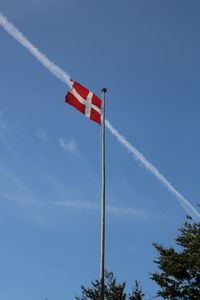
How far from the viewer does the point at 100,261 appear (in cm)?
1662

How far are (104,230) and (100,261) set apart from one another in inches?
60.5

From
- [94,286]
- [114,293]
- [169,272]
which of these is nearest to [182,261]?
[169,272]

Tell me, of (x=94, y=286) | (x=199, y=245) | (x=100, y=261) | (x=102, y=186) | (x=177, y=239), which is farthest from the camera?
(x=94, y=286)

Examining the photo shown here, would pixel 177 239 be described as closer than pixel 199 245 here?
No

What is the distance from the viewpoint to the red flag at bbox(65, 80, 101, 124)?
21.2 m

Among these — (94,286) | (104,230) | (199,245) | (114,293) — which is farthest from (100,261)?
(94,286)

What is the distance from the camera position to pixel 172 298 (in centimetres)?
3488

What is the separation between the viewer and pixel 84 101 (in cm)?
2141

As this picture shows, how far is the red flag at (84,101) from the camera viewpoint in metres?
21.2

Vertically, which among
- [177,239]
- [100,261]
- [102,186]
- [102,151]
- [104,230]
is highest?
[177,239]

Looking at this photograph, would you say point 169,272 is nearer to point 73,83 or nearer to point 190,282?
point 190,282

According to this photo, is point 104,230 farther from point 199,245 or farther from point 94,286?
point 94,286

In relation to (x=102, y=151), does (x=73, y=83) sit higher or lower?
higher

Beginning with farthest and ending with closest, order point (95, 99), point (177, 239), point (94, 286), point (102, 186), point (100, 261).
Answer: point (94, 286) → point (177, 239) → point (95, 99) → point (102, 186) → point (100, 261)
